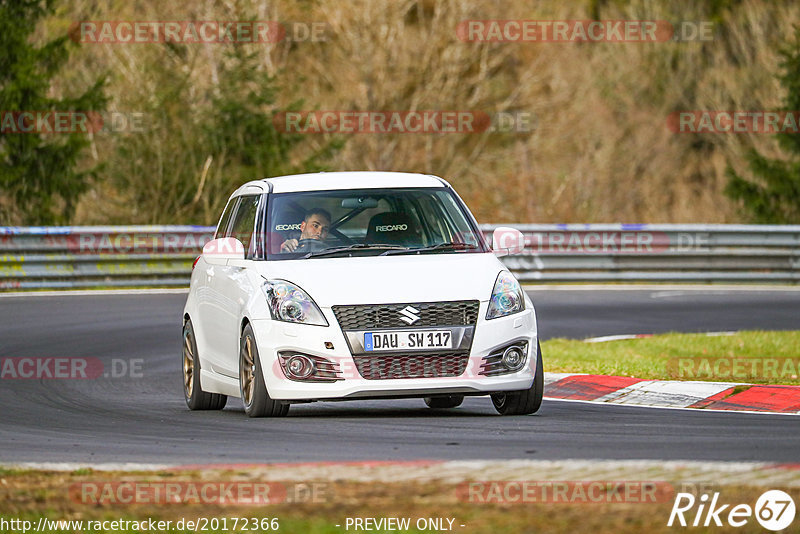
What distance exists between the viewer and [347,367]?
9.73 metres

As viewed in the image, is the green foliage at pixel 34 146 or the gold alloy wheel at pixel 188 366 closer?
the gold alloy wheel at pixel 188 366

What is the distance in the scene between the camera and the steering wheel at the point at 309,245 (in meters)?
10.7

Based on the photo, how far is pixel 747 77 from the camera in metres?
52.2

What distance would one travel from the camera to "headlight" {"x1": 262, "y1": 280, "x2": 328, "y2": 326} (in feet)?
32.2

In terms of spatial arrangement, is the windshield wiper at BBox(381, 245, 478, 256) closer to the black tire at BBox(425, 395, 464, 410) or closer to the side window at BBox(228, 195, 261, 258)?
the side window at BBox(228, 195, 261, 258)

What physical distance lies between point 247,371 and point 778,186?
88.2 ft

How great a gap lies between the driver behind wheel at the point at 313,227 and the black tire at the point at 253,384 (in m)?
0.75

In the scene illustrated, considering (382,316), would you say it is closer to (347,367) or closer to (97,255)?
(347,367)

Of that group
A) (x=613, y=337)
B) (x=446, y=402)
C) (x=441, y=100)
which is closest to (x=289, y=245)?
(x=446, y=402)
